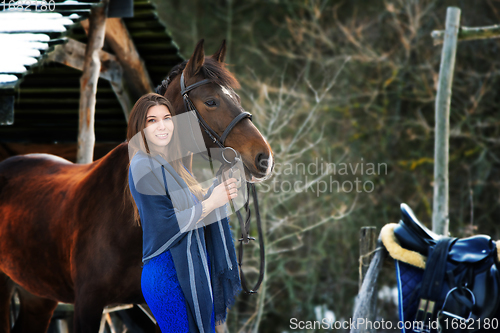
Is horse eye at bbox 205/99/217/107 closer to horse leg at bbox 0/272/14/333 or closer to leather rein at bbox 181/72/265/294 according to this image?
leather rein at bbox 181/72/265/294

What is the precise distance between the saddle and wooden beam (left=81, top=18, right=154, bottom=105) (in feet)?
9.31

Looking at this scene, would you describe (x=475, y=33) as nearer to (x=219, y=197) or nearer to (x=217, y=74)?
(x=217, y=74)

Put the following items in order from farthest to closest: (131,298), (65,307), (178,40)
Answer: (178,40) → (65,307) → (131,298)

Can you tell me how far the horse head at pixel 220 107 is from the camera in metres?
1.84

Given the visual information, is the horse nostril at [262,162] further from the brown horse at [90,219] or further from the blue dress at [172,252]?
the blue dress at [172,252]

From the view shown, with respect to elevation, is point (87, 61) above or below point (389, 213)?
above

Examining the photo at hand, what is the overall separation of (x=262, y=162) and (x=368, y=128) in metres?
8.68

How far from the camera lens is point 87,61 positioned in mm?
3885

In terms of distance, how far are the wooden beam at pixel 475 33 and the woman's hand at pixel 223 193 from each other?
4072 mm

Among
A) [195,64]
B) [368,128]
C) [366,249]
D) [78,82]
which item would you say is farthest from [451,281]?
[368,128]

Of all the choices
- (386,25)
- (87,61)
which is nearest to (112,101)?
(87,61)

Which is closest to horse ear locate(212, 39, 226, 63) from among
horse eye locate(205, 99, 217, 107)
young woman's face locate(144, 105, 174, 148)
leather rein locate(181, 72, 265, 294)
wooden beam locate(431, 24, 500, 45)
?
leather rein locate(181, 72, 265, 294)

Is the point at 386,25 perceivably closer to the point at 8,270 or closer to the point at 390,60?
the point at 390,60

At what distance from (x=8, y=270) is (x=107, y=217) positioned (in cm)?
114
